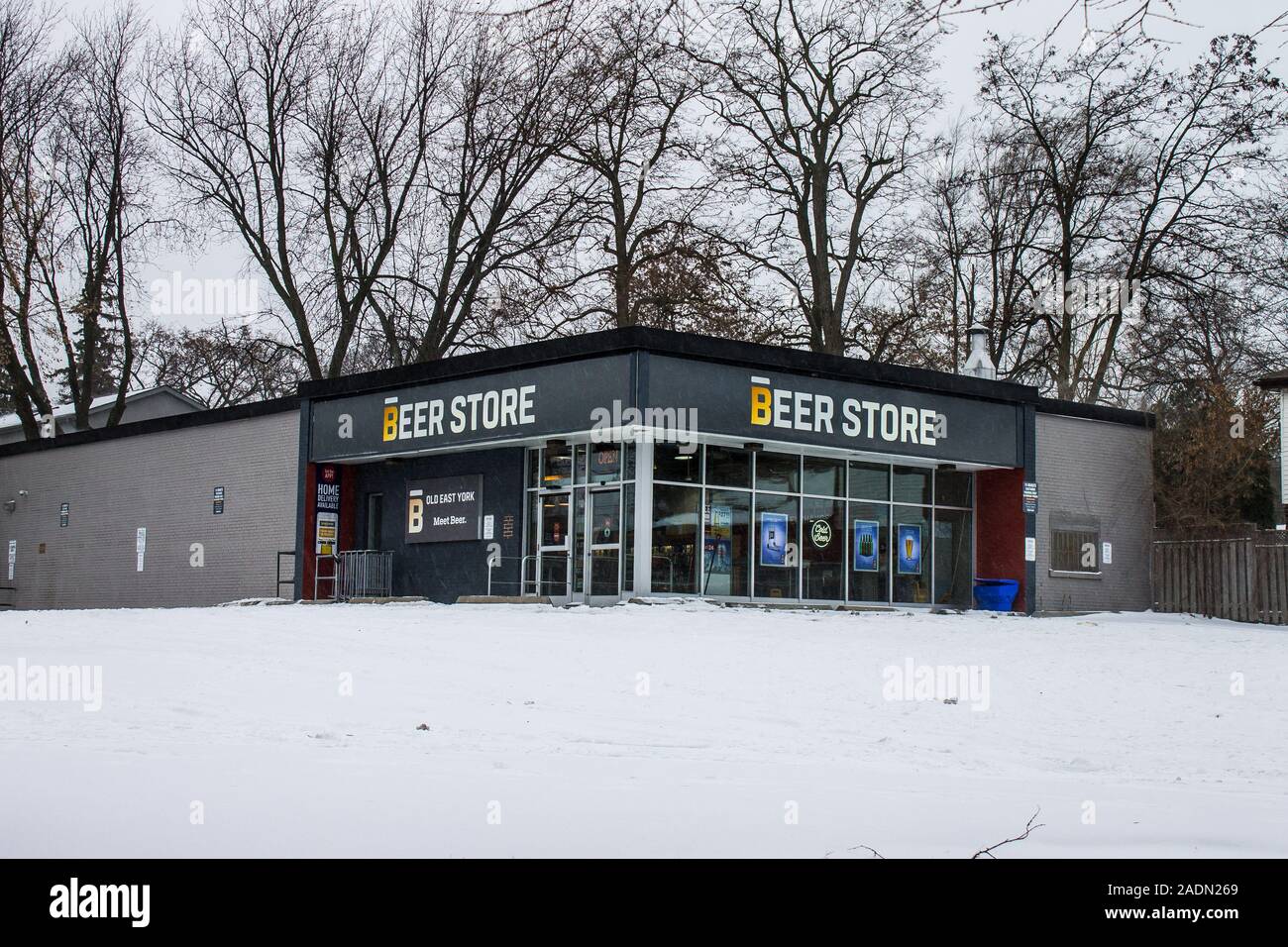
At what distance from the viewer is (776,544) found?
86.2 ft

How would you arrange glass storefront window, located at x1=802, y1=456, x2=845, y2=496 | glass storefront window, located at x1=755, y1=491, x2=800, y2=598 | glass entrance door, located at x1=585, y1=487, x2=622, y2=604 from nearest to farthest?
glass entrance door, located at x1=585, y1=487, x2=622, y2=604 < glass storefront window, located at x1=755, y1=491, x2=800, y2=598 < glass storefront window, located at x1=802, y1=456, x2=845, y2=496

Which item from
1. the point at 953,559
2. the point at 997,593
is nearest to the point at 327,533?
the point at 953,559

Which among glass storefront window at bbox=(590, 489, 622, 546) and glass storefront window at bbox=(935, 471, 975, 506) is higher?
glass storefront window at bbox=(935, 471, 975, 506)

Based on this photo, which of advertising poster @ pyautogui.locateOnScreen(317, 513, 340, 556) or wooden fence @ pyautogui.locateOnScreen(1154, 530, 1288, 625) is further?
advertising poster @ pyautogui.locateOnScreen(317, 513, 340, 556)

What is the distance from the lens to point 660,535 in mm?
24516

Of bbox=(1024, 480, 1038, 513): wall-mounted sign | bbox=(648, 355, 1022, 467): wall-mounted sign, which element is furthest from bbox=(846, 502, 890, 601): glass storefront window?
bbox=(1024, 480, 1038, 513): wall-mounted sign

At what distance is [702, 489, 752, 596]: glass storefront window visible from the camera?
2508cm

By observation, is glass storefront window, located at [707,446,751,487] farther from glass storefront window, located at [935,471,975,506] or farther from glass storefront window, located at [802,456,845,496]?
glass storefront window, located at [935,471,975,506]

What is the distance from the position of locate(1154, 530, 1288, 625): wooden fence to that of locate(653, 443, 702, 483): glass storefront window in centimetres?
1229

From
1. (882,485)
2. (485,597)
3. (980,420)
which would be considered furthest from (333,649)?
(980,420)

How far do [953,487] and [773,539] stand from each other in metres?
5.53

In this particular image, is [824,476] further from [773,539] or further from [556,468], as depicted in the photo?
[556,468]

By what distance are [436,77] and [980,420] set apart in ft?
64.3

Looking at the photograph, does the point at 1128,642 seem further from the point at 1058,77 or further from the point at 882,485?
the point at 1058,77
